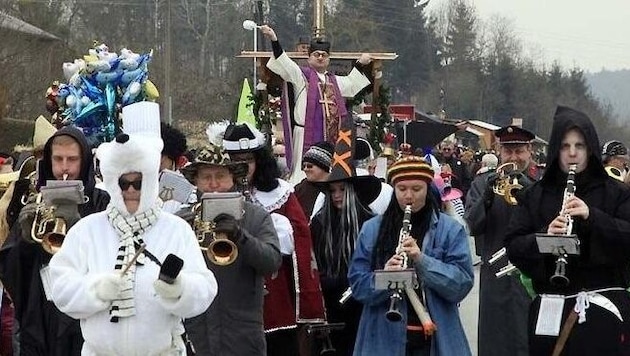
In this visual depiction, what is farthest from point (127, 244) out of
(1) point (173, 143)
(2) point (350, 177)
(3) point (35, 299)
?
(2) point (350, 177)

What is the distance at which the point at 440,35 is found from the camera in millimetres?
83562

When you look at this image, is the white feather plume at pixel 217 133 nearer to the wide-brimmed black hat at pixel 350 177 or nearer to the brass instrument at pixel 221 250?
the wide-brimmed black hat at pixel 350 177

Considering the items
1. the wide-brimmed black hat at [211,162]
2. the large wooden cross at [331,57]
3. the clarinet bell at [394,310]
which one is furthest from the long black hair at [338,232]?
the large wooden cross at [331,57]

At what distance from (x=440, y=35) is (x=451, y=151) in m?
54.8

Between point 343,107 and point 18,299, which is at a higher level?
point 343,107

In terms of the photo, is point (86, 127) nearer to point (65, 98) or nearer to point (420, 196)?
point (65, 98)

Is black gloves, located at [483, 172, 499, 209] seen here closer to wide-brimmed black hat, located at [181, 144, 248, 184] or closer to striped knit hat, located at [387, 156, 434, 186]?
striped knit hat, located at [387, 156, 434, 186]

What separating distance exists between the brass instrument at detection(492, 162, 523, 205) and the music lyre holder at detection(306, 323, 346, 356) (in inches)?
63.8

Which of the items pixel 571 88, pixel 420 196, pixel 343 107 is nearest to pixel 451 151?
pixel 343 107

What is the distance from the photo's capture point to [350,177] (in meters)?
8.04

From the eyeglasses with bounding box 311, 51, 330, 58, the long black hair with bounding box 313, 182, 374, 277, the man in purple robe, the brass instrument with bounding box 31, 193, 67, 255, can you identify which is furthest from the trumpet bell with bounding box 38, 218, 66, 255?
the eyeglasses with bounding box 311, 51, 330, 58

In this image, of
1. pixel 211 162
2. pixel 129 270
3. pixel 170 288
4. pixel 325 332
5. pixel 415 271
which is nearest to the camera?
pixel 170 288

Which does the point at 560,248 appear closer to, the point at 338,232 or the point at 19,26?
the point at 338,232

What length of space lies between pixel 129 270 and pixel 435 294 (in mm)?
1897
